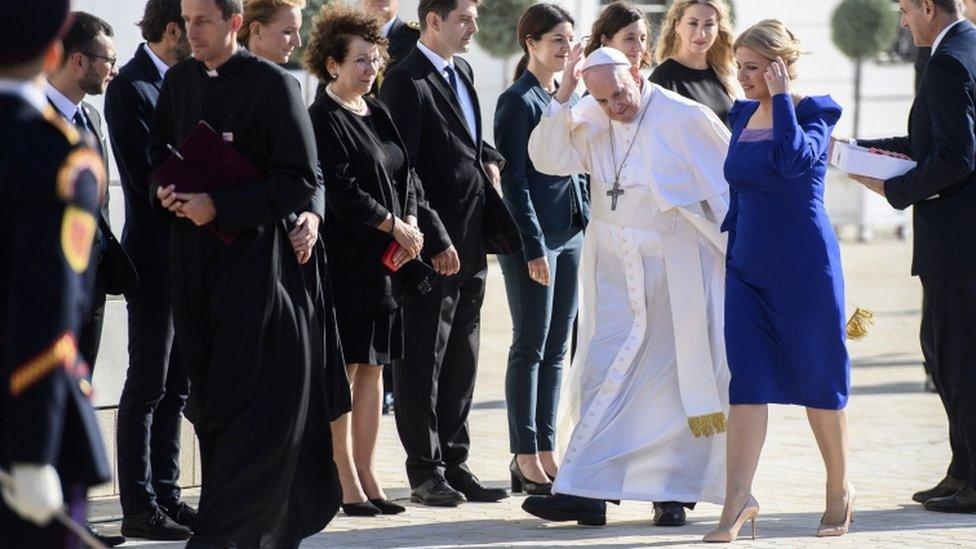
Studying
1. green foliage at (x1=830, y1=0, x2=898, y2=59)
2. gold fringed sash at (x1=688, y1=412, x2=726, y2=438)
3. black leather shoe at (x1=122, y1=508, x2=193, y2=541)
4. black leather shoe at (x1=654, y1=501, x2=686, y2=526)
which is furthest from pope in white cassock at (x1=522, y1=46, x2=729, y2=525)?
green foliage at (x1=830, y1=0, x2=898, y2=59)

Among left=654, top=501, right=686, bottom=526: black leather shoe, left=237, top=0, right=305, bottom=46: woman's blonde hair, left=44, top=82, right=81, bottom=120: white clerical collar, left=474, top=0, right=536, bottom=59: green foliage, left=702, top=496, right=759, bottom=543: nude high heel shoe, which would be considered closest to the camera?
left=44, top=82, right=81, bottom=120: white clerical collar

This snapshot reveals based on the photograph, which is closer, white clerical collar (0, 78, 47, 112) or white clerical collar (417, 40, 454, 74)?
white clerical collar (0, 78, 47, 112)

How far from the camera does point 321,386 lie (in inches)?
233

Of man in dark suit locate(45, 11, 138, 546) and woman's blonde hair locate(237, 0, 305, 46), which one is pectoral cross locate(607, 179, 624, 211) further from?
man in dark suit locate(45, 11, 138, 546)

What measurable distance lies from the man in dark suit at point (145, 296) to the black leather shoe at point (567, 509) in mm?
1279

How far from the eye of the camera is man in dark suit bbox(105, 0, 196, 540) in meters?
Result: 6.52

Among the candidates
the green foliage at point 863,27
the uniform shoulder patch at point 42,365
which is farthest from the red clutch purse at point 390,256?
the green foliage at point 863,27

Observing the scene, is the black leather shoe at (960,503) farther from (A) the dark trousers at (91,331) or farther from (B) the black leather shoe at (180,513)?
(A) the dark trousers at (91,331)

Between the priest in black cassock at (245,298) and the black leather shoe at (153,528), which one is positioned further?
the black leather shoe at (153,528)

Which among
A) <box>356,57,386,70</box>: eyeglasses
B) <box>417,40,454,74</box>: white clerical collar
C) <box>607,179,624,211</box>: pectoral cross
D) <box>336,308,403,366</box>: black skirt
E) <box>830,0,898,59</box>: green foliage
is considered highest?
<box>830,0,898,59</box>: green foliage

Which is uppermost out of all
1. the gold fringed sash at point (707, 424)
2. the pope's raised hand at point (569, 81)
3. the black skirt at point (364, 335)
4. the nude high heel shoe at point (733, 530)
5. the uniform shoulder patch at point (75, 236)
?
the pope's raised hand at point (569, 81)

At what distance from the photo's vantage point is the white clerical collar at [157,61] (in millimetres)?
6590

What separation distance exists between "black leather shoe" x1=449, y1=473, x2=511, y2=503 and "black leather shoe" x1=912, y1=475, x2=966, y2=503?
1.71 m

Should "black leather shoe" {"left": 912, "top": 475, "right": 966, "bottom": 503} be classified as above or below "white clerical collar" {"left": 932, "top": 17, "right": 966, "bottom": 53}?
below
